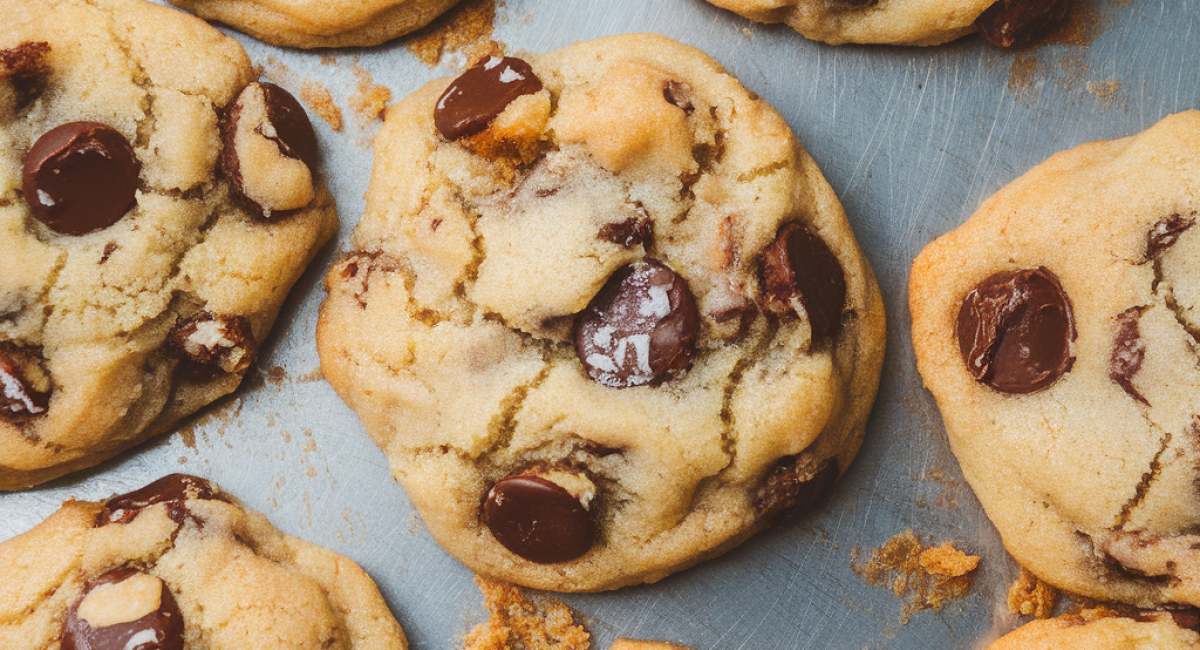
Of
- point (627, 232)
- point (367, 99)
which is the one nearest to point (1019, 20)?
point (627, 232)

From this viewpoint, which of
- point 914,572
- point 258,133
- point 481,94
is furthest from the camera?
point 914,572

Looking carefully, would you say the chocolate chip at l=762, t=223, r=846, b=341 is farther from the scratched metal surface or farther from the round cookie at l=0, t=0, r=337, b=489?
the round cookie at l=0, t=0, r=337, b=489

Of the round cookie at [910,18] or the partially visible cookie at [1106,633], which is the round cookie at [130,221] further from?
the partially visible cookie at [1106,633]

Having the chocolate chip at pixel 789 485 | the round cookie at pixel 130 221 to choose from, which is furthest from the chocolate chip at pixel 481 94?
the chocolate chip at pixel 789 485

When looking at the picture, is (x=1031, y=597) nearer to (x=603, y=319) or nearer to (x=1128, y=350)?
(x=1128, y=350)

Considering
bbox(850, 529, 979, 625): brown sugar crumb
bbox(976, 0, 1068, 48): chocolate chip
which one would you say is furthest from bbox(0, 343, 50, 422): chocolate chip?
bbox(976, 0, 1068, 48): chocolate chip
